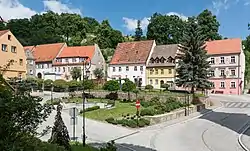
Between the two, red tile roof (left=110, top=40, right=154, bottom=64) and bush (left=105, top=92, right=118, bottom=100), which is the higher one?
red tile roof (left=110, top=40, right=154, bottom=64)

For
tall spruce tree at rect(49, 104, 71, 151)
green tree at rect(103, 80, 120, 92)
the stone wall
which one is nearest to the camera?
tall spruce tree at rect(49, 104, 71, 151)

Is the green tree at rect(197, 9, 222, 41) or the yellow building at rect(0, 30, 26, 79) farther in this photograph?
the green tree at rect(197, 9, 222, 41)

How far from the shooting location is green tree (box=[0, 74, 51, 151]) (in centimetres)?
546

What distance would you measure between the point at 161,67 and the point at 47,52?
83.8 ft

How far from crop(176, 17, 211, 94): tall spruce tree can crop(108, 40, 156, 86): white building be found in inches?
787

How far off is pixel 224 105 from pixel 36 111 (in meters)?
39.4

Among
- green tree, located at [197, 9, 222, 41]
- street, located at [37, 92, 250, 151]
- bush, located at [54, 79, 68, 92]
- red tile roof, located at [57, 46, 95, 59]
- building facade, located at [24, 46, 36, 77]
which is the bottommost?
street, located at [37, 92, 250, 151]

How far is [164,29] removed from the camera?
9294cm

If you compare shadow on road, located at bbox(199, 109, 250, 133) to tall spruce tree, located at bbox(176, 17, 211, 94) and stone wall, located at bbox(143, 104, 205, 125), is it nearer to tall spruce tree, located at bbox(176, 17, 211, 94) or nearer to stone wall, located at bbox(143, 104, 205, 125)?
stone wall, located at bbox(143, 104, 205, 125)

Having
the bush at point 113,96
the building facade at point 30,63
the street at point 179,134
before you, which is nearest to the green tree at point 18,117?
the street at point 179,134

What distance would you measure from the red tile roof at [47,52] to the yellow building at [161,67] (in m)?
20.3

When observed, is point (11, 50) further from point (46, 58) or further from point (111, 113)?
point (46, 58)

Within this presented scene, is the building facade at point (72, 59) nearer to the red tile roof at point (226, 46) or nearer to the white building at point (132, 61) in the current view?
the white building at point (132, 61)

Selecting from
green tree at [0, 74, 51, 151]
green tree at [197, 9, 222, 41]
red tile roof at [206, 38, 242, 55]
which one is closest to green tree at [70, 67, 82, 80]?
red tile roof at [206, 38, 242, 55]
